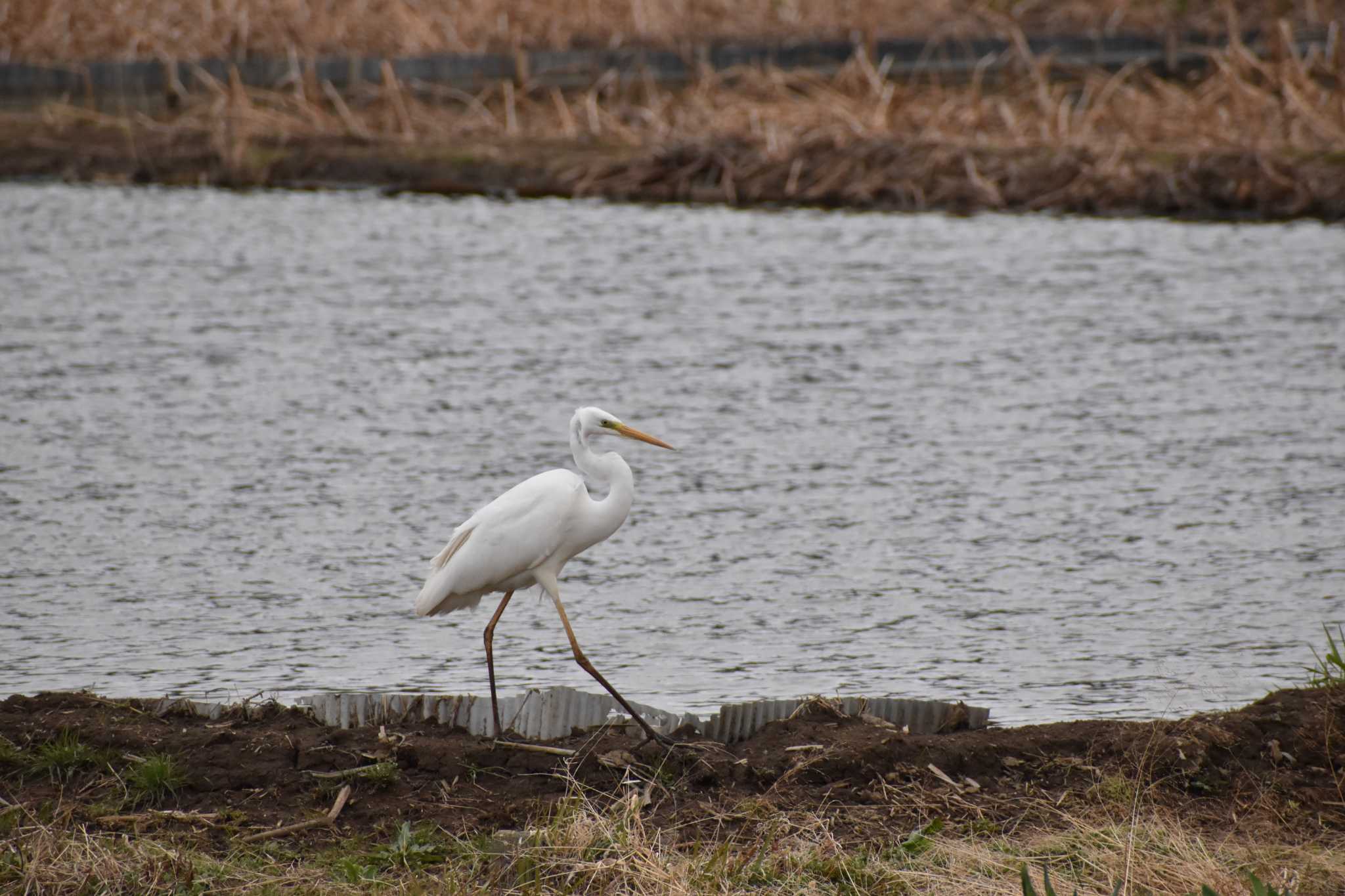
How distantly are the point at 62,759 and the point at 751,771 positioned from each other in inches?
88.4

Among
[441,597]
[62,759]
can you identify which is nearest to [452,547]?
[441,597]

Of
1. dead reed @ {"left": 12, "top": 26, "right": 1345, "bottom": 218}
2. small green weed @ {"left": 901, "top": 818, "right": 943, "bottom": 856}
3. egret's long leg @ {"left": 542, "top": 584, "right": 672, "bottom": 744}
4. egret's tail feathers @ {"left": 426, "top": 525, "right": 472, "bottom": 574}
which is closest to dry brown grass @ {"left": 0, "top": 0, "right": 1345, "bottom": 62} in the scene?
dead reed @ {"left": 12, "top": 26, "right": 1345, "bottom": 218}

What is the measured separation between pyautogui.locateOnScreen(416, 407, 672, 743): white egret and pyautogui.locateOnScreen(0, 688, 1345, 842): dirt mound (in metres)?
0.55

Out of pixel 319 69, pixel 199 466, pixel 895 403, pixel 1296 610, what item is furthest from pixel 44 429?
pixel 319 69

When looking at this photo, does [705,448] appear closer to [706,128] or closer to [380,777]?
[380,777]

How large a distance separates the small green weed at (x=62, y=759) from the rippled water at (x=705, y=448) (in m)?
1.23

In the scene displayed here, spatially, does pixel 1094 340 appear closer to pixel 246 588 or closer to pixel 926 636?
pixel 926 636

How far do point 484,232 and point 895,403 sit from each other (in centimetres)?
864

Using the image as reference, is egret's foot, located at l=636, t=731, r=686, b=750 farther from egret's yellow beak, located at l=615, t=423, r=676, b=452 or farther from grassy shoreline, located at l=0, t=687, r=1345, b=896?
egret's yellow beak, located at l=615, t=423, r=676, b=452

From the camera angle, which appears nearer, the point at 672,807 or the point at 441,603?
the point at 672,807

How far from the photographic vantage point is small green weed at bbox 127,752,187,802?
512 cm

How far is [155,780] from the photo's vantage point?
16.9 ft

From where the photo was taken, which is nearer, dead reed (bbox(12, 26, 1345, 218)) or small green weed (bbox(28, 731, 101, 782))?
small green weed (bbox(28, 731, 101, 782))

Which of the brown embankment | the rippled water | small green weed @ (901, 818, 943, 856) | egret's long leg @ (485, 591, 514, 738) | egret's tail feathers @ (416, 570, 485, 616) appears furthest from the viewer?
the brown embankment
